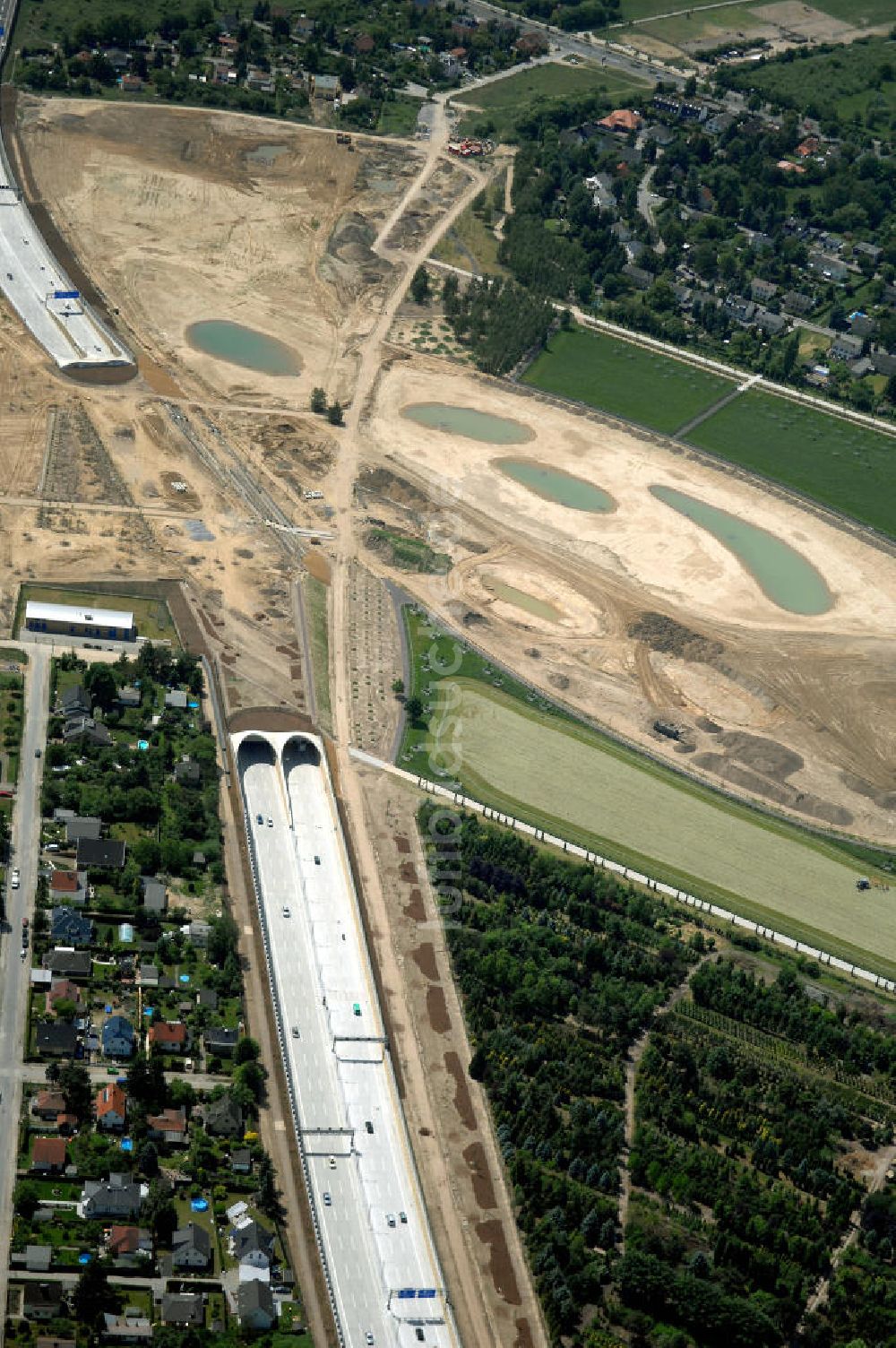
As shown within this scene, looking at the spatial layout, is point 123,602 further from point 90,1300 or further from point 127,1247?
point 90,1300

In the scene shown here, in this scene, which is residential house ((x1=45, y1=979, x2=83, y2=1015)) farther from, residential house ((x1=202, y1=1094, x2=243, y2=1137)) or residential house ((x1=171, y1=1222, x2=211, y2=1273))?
residential house ((x1=171, y1=1222, x2=211, y2=1273))

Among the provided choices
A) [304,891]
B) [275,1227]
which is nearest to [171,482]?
[304,891]

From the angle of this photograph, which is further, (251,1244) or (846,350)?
(846,350)

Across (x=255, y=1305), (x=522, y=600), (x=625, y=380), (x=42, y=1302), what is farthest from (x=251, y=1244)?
(x=625, y=380)

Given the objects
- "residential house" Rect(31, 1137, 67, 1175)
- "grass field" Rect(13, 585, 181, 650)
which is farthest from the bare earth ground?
"residential house" Rect(31, 1137, 67, 1175)

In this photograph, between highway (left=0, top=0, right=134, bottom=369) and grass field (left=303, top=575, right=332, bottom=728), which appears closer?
grass field (left=303, top=575, right=332, bottom=728)

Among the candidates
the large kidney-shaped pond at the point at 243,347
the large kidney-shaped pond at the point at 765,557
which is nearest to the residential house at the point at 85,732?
the large kidney-shaped pond at the point at 243,347

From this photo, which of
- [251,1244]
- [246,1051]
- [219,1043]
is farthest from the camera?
[219,1043]
